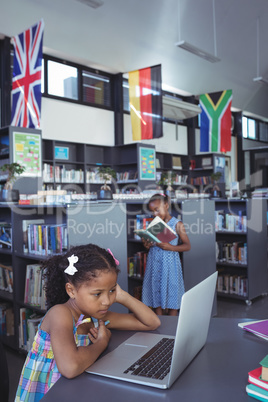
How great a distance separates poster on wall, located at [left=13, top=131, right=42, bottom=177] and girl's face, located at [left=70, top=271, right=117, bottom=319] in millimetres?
5130

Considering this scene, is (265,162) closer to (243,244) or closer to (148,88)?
(148,88)

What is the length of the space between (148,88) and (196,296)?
282 inches

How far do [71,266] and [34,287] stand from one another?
2.07 m

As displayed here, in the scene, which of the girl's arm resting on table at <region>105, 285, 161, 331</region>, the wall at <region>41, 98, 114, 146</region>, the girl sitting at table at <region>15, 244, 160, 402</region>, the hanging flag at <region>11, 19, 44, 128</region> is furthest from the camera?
the wall at <region>41, 98, 114, 146</region>

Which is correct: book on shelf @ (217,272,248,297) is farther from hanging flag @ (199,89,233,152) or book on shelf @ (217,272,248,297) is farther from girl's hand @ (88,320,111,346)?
hanging flag @ (199,89,233,152)

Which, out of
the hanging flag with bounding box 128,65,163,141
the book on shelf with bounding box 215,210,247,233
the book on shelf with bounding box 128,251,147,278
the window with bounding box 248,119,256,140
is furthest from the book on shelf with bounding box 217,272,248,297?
the window with bounding box 248,119,256,140

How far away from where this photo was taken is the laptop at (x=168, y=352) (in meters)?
1.02

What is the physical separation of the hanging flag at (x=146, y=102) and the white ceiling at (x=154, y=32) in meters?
1.17

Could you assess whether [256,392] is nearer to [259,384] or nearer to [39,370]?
[259,384]

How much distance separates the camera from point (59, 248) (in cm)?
324

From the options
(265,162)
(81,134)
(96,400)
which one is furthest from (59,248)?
(265,162)

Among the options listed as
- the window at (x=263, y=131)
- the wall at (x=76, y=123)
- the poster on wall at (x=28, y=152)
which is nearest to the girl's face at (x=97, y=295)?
the poster on wall at (x=28, y=152)

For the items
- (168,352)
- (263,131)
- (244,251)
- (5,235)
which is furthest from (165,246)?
(263,131)

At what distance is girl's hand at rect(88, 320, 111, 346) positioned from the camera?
1344 mm
